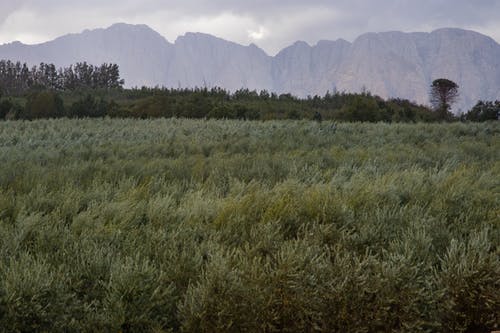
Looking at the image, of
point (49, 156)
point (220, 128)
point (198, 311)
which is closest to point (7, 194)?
point (198, 311)

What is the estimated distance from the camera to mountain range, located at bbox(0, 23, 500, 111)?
5335 inches

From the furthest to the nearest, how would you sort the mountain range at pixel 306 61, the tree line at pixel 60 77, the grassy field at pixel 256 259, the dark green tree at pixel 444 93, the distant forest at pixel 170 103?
→ 1. the mountain range at pixel 306 61
2. the tree line at pixel 60 77
3. the dark green tree at pixel 444 93
4. the distant forest at pixel 170 103
5. the grassy field at pixel 256 259

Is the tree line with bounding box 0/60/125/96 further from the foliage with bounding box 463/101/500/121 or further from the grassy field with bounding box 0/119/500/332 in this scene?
the grassy field with bounding box 0/119/500/332

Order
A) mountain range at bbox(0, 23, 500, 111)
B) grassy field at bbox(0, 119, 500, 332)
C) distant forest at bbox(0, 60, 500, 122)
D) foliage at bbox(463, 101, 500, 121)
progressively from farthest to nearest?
mountain range at bbox(0, 23, 500, 111), distant forest at bbox(0, 60, 500, 122), foliage at bbox(463, 101, 500, 121), grassy field at bbox(0, 119, 500, 332)

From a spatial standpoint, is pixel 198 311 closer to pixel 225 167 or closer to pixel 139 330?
pixel 139 330

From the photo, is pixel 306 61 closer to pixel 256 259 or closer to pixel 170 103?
pixel 170 103

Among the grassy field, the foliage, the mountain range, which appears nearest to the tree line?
the mountain range

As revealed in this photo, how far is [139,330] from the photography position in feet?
9.68

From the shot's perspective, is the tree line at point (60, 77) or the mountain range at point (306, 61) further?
the mountain range at point (306, 61)

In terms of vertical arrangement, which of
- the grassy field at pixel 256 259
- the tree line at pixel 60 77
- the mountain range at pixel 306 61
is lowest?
the grassy field at pixel 256 259

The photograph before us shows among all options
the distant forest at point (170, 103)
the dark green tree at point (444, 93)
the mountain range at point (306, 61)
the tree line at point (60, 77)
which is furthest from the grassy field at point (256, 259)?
the mountain range at point (306, 61)

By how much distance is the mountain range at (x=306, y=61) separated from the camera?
136 meters

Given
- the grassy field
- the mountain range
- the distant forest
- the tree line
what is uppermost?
the mountain range

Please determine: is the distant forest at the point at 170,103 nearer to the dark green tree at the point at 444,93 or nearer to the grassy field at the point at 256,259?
the dark green tree at the point at 444,93
